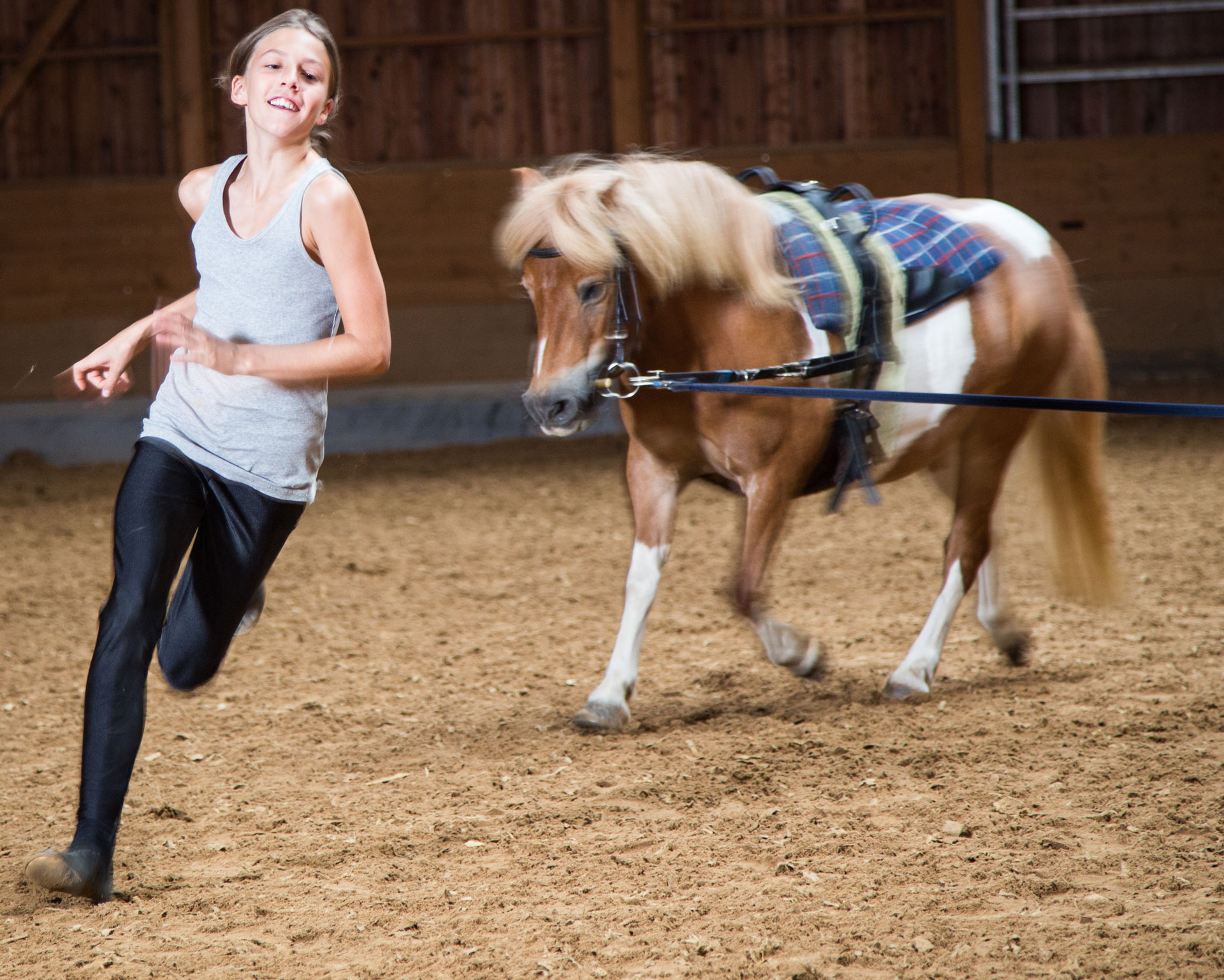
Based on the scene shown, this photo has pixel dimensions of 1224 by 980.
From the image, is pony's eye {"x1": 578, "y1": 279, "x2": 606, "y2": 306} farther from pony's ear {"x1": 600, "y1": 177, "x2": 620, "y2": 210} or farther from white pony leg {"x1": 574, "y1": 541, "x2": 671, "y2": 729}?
white pony leg {"x1": 574, "y1": 541, "x2": 671, "y2": 729}

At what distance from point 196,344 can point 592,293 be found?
983 mm

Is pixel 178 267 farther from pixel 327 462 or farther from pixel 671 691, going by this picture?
pixel 671 691

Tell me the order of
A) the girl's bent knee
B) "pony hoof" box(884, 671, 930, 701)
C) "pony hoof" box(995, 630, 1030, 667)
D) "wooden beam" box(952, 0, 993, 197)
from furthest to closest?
"wooden beam" box(952, 0, 993, 197)
"pony hoof" box(995, 630, 1030, 667)
"pony hoof" box(884, 671, 930, 701)
the girl's bent knee

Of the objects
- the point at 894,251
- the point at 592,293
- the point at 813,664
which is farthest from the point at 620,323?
the point at 813,664

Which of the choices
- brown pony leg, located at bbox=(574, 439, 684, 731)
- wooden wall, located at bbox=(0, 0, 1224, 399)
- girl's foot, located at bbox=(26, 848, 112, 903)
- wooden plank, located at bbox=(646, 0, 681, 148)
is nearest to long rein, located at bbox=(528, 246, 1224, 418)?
brown pony leg, located at bbox=(574, 439, 684, 731)

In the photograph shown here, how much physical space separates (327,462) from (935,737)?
504cm

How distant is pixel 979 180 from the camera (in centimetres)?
901

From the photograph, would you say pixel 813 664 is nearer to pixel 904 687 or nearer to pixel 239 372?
pixel 904 687

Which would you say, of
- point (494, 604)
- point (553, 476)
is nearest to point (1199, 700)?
point (494, 604)

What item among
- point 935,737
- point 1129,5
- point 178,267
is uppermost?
point 1129,5

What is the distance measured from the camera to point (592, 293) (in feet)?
9.05

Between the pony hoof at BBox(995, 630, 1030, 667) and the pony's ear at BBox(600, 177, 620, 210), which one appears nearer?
the pony's ear at BBox(600, 177, 620, 210)

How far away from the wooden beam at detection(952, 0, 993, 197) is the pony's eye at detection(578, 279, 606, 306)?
683 centimetres

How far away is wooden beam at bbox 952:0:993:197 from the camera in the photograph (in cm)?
891
